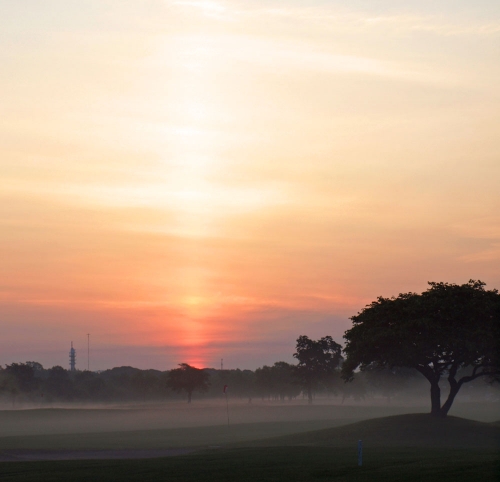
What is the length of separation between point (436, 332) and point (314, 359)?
102908 mm

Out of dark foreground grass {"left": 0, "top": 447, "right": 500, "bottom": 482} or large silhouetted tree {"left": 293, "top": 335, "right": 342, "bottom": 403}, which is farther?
large silhouetted tree {"left": 293, "top": 335, "right": 342, "bottom": 403}

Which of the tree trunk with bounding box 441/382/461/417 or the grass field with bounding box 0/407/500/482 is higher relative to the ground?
the tree trunk with bounding box 441/382/461/417

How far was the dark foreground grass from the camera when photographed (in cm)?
3253

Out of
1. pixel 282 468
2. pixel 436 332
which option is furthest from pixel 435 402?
pixel 282 468

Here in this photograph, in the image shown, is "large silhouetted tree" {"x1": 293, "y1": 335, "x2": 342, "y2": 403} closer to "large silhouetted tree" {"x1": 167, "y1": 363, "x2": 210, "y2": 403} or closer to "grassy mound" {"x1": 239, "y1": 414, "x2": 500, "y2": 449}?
"large silhouetted tree" {"x1": 167, "y1": 363, "x2": 210, "y2": 403}

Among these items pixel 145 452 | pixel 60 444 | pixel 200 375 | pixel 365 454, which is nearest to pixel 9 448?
pixel 60 444

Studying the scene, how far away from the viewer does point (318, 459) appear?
140 feet

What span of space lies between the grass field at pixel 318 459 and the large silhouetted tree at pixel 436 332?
529 centimetres

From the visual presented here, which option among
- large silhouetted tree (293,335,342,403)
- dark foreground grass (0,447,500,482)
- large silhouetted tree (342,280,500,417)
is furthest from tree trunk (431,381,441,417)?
large silhouetted tree (293,335,342,403)

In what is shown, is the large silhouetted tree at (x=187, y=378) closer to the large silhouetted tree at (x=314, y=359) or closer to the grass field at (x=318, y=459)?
the large silhouetted tree at (x=314, y=359)

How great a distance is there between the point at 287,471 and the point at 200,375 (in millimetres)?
148476

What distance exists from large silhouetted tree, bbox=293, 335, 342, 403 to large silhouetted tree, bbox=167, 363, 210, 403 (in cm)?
2593

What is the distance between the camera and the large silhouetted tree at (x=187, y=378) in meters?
181

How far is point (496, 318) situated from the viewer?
224 ft
